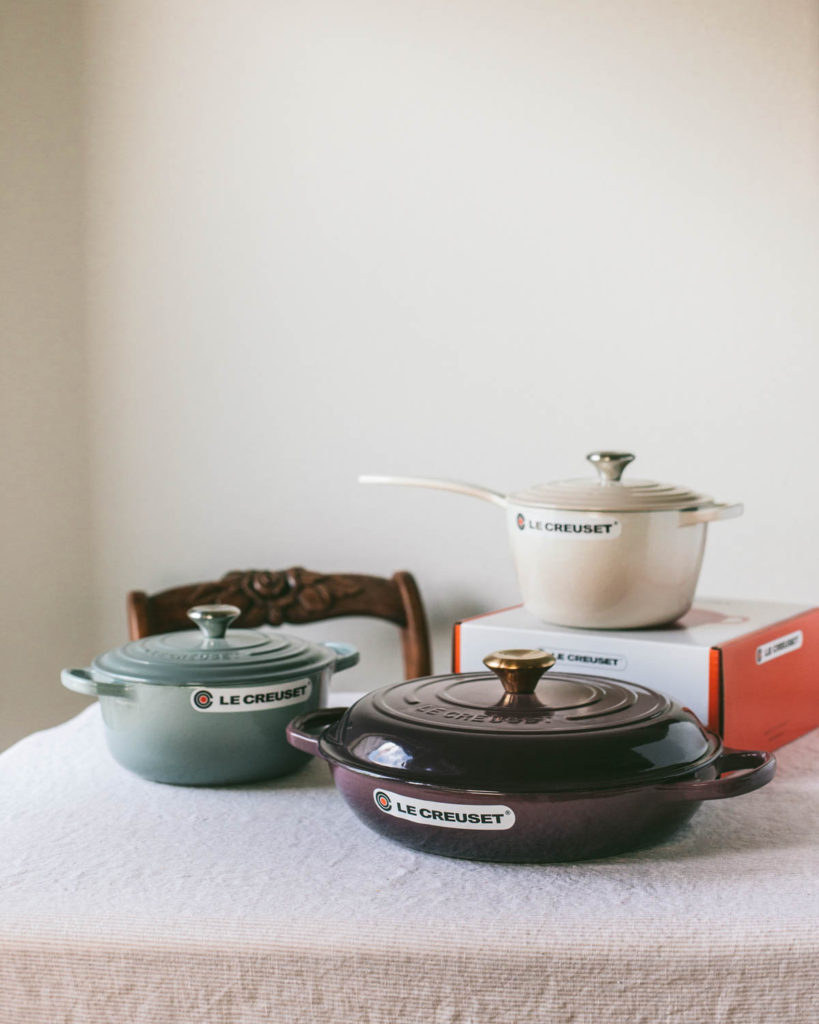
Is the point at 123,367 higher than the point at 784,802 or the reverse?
higher

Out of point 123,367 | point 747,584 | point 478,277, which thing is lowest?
point 747,584

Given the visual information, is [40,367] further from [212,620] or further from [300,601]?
[212,620]

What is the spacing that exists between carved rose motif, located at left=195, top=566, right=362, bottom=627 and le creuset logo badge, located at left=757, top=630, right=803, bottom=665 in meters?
0.87

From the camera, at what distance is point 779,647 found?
89 cm

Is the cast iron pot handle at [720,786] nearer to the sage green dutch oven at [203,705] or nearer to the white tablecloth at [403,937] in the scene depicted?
the white tablecloth at [403,937]

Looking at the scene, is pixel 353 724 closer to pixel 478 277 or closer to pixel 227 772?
pixel 227 772

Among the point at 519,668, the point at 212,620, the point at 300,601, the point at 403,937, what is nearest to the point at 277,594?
the point at 300,601

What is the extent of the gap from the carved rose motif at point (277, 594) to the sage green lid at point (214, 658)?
83 centimetres

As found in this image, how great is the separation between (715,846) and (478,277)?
1.23 m

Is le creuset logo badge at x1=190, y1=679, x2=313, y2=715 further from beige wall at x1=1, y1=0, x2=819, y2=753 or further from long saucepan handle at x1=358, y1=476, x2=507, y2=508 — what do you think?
beige wall at x1=1, y1=0, x2=819, y2=753

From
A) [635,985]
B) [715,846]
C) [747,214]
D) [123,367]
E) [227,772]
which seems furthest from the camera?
[123,367]

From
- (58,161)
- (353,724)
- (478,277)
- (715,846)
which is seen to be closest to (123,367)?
(58,161)

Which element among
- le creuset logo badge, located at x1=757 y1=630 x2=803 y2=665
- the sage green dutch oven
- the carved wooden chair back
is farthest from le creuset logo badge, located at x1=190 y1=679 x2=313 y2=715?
the carved wooden chair back

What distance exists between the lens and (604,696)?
69cm
